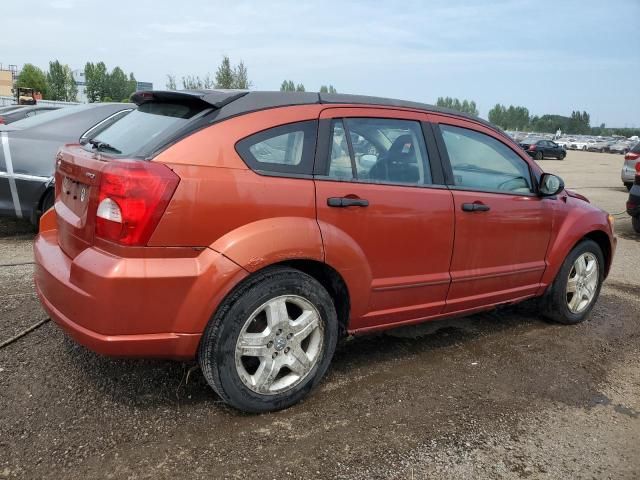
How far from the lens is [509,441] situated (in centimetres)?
273

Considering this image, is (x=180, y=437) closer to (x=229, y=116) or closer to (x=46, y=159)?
(x=229, y=116)

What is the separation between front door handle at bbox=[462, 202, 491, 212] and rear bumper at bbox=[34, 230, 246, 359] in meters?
1.60

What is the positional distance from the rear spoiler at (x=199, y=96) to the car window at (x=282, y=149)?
0.26 m

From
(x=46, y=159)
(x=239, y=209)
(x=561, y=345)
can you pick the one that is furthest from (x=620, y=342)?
(x=46, y=159)

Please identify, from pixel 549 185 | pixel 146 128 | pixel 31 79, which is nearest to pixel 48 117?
pixel 146 128

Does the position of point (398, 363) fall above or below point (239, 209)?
below

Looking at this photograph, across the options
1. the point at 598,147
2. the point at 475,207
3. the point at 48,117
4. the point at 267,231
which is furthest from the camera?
the point at 598,147

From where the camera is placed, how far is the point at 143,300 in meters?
2.43

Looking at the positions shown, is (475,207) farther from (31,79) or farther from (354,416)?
(31,79)

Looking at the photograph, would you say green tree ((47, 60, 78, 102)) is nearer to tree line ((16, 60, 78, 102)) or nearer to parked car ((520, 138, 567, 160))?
tree line ((16, 60, 78, 102))

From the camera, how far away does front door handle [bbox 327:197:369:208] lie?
287 centimetres

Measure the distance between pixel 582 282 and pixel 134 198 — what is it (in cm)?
373

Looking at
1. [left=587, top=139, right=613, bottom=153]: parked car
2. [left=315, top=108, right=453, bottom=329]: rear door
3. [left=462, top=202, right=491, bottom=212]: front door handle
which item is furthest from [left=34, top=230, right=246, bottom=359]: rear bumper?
[left=587, top=139, right=613, bottom=153]: parked car

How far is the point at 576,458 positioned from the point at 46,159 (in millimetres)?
5388
